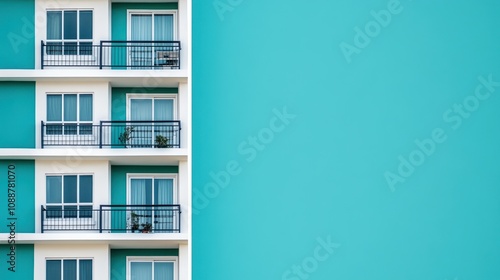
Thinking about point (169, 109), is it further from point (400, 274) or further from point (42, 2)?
point (400, 274)

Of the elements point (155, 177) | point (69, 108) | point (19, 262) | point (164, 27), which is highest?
point (164, 27)

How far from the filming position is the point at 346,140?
24.7 m

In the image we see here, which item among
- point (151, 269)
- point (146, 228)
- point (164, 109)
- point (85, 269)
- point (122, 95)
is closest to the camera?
point (146, 228)

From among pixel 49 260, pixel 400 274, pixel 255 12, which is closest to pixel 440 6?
pixel 255 12

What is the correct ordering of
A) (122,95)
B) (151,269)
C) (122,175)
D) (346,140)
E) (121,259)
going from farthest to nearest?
(346,140)
(122,95)
(122,175)
(151,269)
(121,259)

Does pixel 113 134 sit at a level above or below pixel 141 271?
above

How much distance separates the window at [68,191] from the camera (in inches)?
915

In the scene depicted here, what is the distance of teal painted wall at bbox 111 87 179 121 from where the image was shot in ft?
77.2

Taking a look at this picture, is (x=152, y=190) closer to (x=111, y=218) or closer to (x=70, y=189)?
(x=111, y=218)

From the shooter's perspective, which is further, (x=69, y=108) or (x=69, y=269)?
(x=69, y=108)

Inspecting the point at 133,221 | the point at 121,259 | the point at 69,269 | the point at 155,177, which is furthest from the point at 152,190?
the point at 69,269

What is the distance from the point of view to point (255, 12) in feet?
81.5

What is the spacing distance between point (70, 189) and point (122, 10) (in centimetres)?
326

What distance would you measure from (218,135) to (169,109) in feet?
4.20
